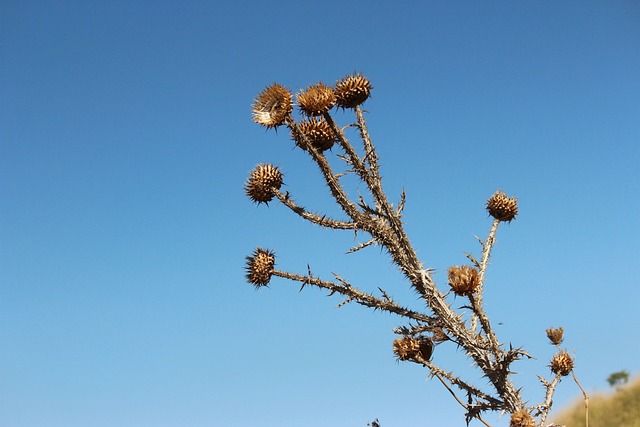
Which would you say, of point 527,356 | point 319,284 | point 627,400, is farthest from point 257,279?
point 627,400

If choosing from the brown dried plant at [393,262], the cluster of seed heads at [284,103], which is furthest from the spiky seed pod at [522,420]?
the cluster of seed heads at [284,103]

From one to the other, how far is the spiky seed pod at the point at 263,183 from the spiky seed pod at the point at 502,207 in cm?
258

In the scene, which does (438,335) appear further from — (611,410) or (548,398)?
(611,410)

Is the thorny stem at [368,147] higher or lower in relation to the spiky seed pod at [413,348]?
higher

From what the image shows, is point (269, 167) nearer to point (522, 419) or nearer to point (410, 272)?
point (410, 272)

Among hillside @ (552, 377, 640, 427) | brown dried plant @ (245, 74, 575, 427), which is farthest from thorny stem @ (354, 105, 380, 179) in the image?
hillside @ (552, 377, 640, 427)

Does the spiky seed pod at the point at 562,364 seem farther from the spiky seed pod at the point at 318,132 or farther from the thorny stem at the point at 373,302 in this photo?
the spiky seed pod at the point at 318,132

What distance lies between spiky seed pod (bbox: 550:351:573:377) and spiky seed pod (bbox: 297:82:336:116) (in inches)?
154

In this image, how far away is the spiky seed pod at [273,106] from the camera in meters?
6.44

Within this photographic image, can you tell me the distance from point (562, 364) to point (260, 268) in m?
3.64

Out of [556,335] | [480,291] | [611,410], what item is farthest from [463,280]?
[611,410]

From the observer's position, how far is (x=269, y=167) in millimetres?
7090

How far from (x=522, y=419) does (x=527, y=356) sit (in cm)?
57

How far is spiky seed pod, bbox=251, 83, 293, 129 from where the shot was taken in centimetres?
644
